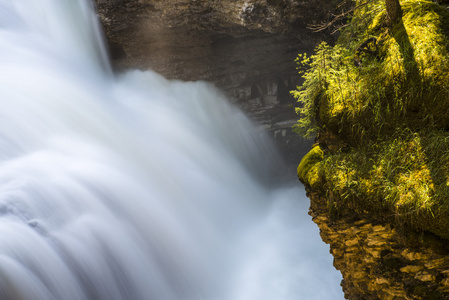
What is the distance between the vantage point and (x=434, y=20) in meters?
2.93

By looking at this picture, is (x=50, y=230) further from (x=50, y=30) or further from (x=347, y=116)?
(x=50, y=30)

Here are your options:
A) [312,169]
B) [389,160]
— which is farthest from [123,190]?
[389,160]

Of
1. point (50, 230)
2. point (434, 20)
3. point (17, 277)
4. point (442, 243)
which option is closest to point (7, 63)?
point (50, 230)

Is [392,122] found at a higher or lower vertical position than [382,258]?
higher

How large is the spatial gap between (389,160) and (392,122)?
0.41m

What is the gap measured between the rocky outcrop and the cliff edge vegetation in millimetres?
138

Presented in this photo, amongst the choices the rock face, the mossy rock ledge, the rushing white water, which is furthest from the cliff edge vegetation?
the rock face

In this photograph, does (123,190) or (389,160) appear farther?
(123,190)

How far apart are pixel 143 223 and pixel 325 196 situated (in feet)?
13.7

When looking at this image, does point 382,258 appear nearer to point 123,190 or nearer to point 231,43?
point 123,190

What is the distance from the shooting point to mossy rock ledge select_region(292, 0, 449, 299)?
8.38ft

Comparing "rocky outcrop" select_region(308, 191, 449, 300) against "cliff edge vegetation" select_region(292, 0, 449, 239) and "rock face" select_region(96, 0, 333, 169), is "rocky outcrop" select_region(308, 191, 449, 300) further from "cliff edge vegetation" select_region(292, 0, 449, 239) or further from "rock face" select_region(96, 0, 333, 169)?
"rock face" select_region(96, 0, 333, 169)

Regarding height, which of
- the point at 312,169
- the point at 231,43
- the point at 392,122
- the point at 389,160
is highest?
the point at 231,43

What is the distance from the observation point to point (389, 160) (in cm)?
283
